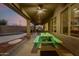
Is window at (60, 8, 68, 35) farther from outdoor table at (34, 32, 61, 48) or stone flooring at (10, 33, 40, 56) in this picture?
stone flooring at (10, 33, 40, 56)

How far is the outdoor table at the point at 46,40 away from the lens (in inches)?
84.0

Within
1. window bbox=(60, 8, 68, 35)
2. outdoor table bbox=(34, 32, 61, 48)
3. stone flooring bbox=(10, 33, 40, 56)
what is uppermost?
window bbox=(60, 8, 68, 35)

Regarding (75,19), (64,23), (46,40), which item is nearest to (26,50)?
(46,40)

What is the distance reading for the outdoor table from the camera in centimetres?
213

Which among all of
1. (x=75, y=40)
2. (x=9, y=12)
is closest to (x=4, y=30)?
(x=9, y=12)

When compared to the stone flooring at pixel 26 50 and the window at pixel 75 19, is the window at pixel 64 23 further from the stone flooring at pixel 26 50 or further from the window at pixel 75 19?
the stone flooring at pixel 26 50

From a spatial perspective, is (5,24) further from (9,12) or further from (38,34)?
(38,34)

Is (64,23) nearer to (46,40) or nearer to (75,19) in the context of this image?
(75,19)

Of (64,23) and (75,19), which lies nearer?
(75,19)

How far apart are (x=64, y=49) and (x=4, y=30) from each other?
1.04 meters

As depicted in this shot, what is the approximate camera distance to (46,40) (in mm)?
2158

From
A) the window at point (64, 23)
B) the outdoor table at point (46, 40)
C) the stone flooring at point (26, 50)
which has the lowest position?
the stone flooring at point (26, 50)

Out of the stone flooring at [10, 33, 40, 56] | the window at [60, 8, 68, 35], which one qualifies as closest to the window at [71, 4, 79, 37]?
the window at [60, 8, 68, 35]

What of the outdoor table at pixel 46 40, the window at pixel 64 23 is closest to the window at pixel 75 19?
the window at pixel 64 23
